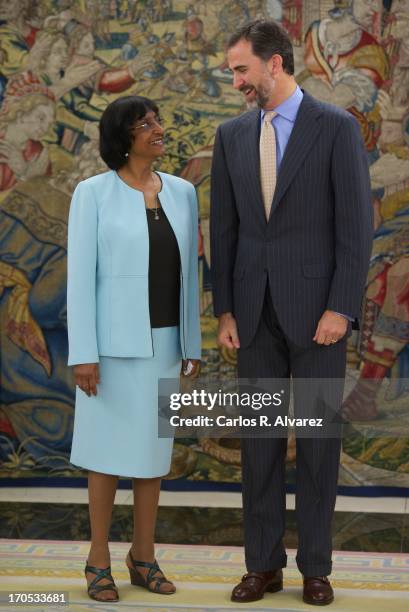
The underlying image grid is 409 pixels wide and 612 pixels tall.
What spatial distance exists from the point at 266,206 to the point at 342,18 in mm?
1944

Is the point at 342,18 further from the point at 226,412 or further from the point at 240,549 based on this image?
the point at 240,549

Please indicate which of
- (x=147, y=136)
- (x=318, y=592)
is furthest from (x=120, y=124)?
(x=318, y=592)

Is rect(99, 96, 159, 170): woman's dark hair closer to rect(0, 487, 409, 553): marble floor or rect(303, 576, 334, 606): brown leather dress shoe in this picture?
rect(303, 576, 334, 606): brown leather dress shoe

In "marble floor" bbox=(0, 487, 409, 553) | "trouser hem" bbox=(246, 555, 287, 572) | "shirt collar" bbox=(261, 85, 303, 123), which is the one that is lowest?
"marble floor" bbox=(0, 487, 409, 553)

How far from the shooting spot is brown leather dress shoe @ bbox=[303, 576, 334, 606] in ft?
12.6

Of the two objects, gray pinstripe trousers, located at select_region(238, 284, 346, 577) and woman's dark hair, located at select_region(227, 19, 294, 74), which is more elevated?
woman's dark hair, located at select_region(227, 19, 294, 74)

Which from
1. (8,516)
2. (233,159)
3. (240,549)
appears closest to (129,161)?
(233,159)

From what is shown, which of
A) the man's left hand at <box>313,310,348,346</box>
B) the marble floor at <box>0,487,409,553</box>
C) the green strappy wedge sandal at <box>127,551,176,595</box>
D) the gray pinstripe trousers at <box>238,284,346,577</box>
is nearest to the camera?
the man's left hand at <box>313,310,348,346</box>

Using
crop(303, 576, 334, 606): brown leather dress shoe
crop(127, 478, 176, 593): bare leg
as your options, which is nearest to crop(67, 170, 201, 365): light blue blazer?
crop(127, 478, 176, 593): bare leg

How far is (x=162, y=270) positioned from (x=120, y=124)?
20.8 inches

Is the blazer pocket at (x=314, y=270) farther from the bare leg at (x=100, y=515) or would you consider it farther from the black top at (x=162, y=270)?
the bare leg at (x=100, y=515)

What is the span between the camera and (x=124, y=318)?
3883mm

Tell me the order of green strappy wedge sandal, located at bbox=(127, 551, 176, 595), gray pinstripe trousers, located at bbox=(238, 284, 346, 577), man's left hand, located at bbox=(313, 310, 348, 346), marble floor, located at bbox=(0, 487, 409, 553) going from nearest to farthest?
1. man's left hand, located at bbox=(313, 310, 348, 346)
2. gray pinstripe trousers, located at bbox=(238, 284, 346, 577)
3. green strappy wedge sandal, located at bbox=(127, 551, 176, 595)
4. marble floor, located at bbox=(0, 487, 409, 553)

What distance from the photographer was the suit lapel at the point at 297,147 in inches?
148
